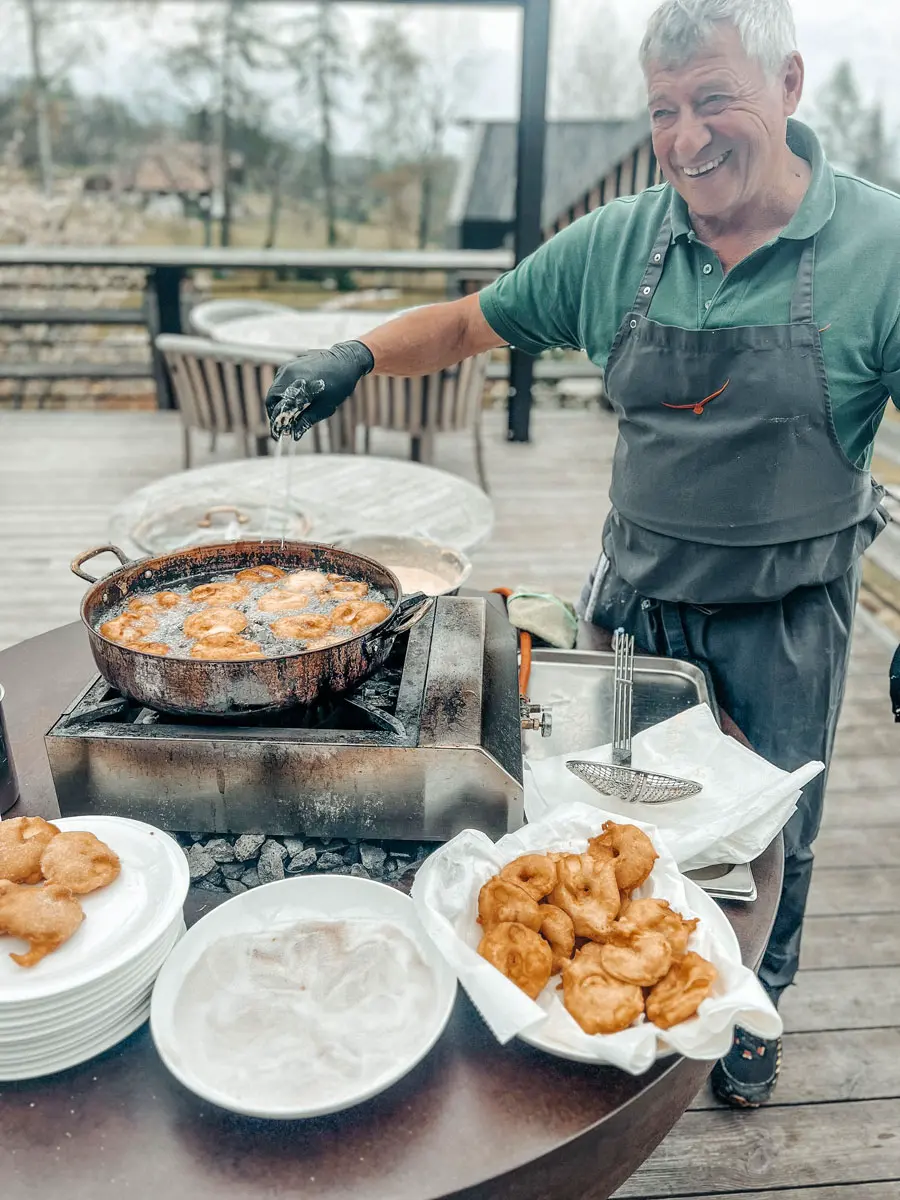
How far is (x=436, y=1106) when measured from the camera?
3.18ft

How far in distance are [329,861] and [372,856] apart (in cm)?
6

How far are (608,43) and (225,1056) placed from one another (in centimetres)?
1462

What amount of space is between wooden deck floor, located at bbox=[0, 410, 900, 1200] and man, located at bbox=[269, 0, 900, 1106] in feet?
0.48

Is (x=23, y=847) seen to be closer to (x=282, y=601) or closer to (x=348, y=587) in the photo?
(x=282, y=601)

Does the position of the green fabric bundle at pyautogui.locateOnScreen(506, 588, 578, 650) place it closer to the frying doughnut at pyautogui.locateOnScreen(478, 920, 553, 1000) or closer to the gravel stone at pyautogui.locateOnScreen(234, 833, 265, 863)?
the gravel stone at pyautogui.locateOnScreen(234, 833, 265, 863)

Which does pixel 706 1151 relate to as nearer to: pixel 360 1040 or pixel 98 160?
pixel 360 1040

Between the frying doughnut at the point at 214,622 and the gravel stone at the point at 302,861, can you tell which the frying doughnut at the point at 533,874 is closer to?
the gravel stone at the point at 302,861

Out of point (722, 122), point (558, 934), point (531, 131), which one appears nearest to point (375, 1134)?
point (558, 934)

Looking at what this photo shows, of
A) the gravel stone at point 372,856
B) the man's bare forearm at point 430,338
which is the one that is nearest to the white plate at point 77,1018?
the gravel stone at point 372,856

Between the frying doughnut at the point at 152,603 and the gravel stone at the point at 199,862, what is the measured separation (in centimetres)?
40

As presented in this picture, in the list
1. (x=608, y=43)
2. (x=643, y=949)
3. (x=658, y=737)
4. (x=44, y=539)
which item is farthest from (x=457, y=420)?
(x=608, y=43)

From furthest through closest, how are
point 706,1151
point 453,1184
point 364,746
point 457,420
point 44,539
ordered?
point 457,420 → point 44,539 → point 706,1151 → point 364,746 → point 453,1184

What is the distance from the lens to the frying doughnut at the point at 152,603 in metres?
1.48

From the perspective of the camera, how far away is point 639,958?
101 centimetres
